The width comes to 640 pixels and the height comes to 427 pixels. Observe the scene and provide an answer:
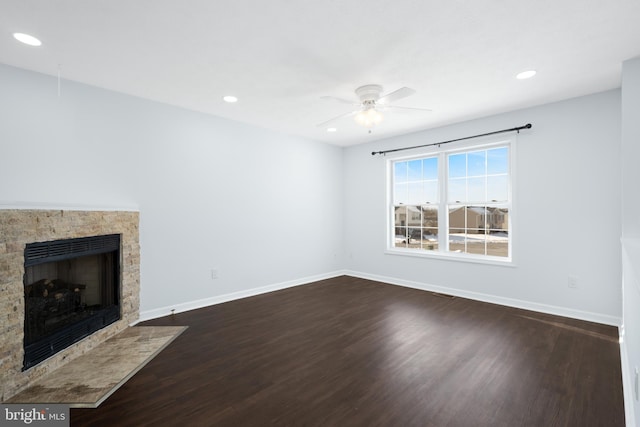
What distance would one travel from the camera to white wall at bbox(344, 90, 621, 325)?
11.1 feet

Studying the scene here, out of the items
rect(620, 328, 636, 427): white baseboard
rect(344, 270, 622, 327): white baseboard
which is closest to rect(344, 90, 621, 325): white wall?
rect(344, 270, 622, 327): white baseboard

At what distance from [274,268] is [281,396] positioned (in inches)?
116

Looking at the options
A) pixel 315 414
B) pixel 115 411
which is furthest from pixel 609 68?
pixel 115 411

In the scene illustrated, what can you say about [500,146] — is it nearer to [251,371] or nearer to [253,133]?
[253,133]

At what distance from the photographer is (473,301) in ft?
14.0

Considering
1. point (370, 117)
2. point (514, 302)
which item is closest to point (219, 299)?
point (370, 117)

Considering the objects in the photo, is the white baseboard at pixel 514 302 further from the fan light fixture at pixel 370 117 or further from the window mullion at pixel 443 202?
the fan light fixture at pixel 370 117

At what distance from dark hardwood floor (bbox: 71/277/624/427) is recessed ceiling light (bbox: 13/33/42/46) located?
2751 millimetres

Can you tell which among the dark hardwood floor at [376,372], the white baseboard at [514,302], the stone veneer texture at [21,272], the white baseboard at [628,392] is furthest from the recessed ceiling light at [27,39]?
the white baseboard at [514,302]

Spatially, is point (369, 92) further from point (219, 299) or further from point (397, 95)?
point (219, 299)

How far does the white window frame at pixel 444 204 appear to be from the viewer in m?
4.10

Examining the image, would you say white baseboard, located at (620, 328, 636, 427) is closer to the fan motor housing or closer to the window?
the window

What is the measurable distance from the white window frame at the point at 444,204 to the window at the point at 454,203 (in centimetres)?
2

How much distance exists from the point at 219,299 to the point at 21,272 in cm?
230
